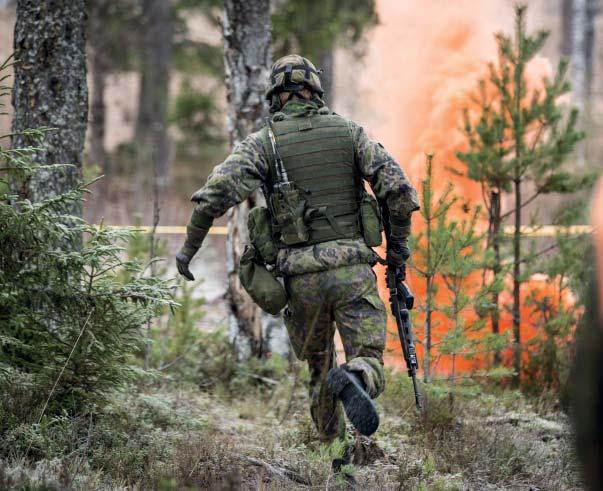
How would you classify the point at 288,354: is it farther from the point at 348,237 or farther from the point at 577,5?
the point at 577,5

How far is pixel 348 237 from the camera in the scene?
4805 millimetres

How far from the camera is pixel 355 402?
419cm

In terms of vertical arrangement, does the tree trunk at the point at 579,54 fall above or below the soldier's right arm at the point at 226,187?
above

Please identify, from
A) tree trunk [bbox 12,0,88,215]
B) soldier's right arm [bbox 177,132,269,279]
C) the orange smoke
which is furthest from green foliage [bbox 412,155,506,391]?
tree trunk [bbox 12,0,88,215]

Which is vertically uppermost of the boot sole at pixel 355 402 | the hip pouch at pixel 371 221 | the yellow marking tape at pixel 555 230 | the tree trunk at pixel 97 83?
the tree trunk at pixel 97 83

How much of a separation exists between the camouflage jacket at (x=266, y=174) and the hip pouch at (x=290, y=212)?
3.4 inches

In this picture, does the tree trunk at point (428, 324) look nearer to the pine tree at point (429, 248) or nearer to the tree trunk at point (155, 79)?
the pine tree at point (429, 248)

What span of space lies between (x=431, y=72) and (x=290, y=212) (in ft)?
19.1

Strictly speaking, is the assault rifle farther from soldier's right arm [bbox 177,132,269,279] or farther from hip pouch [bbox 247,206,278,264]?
soldier's right arm [bbox 177,132,269,279]

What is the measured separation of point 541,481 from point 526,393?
2.21m

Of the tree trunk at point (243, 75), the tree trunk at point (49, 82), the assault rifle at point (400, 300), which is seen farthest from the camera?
the tree trunk at point (243, 75)

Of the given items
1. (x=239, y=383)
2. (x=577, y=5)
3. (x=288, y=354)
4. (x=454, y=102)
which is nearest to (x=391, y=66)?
(x=454, y=102)

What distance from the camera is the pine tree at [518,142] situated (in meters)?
7.14

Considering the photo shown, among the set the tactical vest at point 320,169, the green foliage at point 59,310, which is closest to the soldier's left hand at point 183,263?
the green foliage at point 59,310
